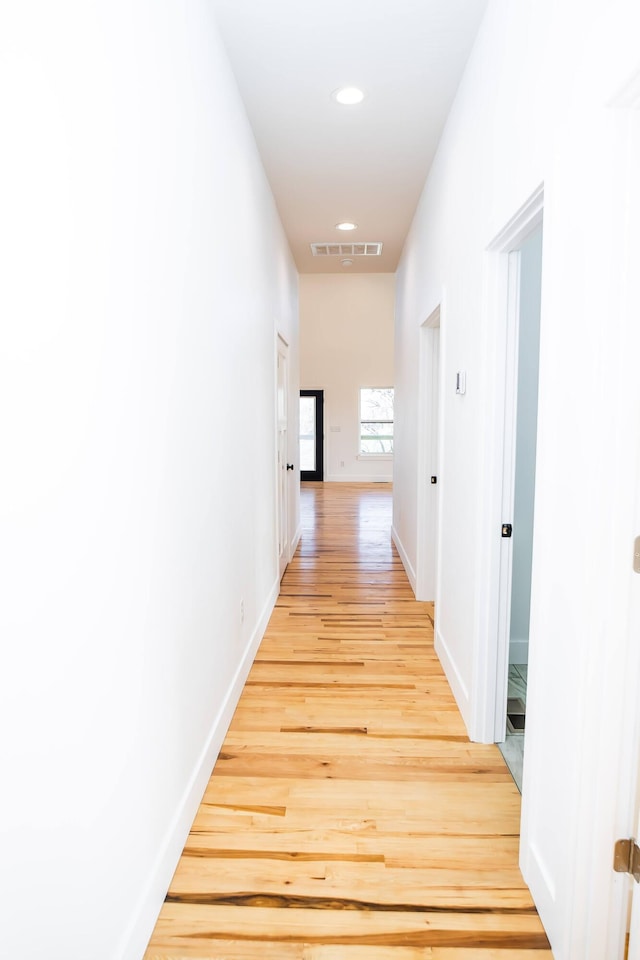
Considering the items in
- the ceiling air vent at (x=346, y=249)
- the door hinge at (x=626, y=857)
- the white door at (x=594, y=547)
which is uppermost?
the ceiling air vent at (x=346, y=249)

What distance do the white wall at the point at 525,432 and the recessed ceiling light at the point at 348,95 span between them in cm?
108

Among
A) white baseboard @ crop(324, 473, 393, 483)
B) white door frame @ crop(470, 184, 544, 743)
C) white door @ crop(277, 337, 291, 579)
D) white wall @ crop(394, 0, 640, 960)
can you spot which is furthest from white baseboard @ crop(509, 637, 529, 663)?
white baseboard @ crop(324, 473, 393, 483)

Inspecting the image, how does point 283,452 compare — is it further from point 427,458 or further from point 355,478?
point 355,478

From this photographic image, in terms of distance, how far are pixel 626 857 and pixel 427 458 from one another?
10.3 ft

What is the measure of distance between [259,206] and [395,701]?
2.84m

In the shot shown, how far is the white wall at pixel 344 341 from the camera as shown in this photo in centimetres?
1138

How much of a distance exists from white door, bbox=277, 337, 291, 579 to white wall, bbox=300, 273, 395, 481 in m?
6.51

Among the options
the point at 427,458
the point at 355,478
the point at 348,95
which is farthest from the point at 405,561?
the point at 355,478

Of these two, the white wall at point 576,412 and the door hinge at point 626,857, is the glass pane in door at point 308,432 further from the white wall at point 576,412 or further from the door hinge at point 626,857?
the door hinge at point 626,857

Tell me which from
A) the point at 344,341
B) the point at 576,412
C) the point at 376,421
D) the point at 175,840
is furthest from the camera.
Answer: the point at 376,421

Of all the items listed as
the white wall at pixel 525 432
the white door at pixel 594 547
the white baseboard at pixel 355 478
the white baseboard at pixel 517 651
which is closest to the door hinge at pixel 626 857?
the white door at pixel 594 547

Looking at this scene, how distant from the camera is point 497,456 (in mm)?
2281

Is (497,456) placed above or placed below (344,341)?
below

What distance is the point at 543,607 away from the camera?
161 cm
